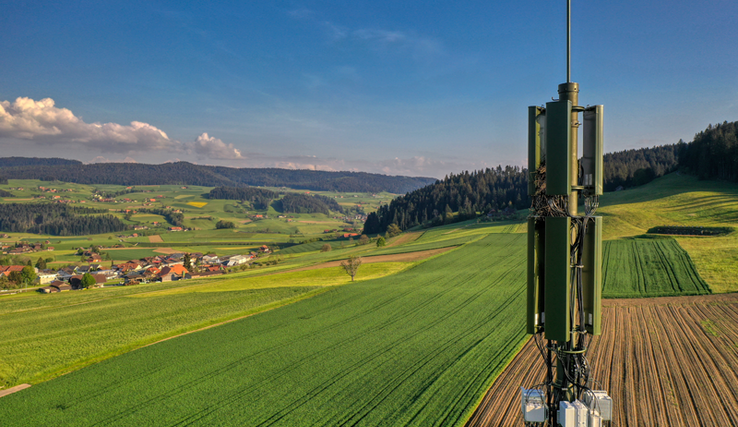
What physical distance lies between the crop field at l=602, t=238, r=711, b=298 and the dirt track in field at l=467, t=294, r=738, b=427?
4305mm

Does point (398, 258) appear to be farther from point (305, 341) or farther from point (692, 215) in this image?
point (692, 215)

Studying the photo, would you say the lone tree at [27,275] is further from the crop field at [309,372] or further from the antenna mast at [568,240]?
the antenna mast at [568,240]

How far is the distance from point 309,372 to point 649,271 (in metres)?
34.5

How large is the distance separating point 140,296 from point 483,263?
140 ft

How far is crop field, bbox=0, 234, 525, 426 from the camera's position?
15.1 m

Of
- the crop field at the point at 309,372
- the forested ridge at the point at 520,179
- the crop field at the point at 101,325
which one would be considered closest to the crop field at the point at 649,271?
the crop field at the point at 309,372

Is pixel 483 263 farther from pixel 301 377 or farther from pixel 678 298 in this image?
pixel 301 377

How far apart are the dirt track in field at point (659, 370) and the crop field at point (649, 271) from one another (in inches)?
170

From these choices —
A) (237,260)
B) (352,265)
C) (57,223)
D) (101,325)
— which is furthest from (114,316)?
(57,223)

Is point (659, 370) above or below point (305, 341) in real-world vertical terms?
above

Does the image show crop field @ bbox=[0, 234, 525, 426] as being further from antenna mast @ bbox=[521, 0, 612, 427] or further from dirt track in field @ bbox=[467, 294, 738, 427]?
antenna mast @ bbox=[521, 0, 612, 427]

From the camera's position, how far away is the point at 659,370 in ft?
55.4

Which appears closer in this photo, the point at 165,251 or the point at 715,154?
the point at 715,154

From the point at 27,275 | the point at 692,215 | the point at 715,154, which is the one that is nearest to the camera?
the point at 692,215
